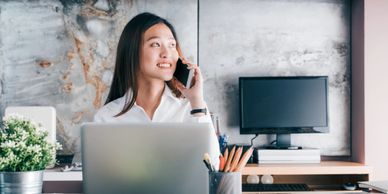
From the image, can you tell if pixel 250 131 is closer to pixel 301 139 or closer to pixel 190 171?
pixel 301 139

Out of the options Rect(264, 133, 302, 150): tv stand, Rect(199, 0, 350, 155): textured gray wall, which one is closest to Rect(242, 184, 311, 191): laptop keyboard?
Rect(264, 133, 302, 150): tv stand

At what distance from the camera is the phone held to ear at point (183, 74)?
2123mm

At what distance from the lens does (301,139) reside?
3.99m

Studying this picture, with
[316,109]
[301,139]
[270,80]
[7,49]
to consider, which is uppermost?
[7,49]

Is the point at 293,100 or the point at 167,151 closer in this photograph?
the point at 167,151

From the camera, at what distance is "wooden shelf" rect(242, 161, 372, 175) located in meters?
3.48

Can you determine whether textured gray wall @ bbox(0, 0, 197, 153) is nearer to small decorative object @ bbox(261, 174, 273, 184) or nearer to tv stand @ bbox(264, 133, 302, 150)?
tv stand @ bbox(264, 133, 302, 150)

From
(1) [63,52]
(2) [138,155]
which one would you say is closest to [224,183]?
(2) [138,155]

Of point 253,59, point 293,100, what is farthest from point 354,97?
point 253,59

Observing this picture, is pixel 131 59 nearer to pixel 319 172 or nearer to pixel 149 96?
pixel 149 96

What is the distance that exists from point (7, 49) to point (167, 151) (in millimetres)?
2941

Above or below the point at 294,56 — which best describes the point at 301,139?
below

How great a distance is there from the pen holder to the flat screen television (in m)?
2.52

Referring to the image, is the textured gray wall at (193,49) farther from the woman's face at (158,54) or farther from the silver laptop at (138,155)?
the silver laptop at (138,155)
